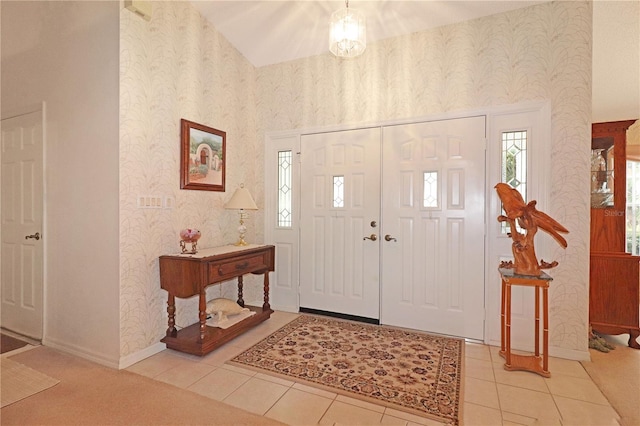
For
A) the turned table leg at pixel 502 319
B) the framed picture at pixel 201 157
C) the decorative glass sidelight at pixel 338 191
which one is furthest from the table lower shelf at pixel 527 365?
the framed picture at pixel 201 157

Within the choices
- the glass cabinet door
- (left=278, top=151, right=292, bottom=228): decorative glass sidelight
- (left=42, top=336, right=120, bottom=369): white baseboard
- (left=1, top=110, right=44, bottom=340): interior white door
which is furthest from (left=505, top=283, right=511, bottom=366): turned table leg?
(left=1, top=110, right=44, bottom=340): interior white door

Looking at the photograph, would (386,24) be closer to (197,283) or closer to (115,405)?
(197,283)

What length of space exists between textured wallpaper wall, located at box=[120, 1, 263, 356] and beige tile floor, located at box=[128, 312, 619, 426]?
20.4 inches

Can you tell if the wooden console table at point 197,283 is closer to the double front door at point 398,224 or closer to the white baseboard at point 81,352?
the white baseboard at point 81,352

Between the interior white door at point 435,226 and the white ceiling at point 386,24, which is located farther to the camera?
the interior white door at point 435,226

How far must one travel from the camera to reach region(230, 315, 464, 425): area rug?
204 centimetres

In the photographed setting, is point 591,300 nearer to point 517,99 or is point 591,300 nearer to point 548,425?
point 548,425

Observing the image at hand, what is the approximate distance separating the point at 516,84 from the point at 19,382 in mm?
4480

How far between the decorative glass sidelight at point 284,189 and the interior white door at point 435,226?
1.16 m

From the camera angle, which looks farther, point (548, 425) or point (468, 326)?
point (468, 326)

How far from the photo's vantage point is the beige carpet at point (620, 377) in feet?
6.41

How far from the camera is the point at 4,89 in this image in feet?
10.3

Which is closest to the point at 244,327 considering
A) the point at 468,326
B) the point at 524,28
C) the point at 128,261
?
the point at 128,261

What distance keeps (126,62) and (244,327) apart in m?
2.46
